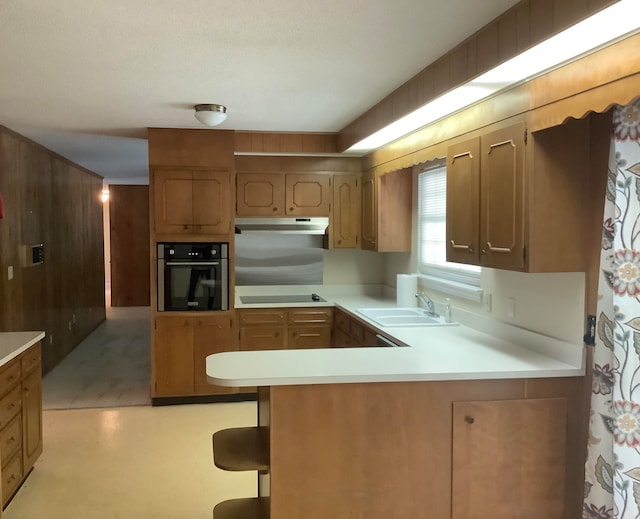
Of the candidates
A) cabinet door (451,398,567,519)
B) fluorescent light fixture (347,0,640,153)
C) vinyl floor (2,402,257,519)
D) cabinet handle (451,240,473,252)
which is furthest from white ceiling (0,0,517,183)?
vinyl floor (2,402,257,519)

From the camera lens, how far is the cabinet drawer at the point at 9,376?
2.97m

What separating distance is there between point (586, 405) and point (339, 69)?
209cm

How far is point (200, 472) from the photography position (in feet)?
12.0

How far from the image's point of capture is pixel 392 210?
4.86m

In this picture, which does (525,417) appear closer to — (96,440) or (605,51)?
(605,51)

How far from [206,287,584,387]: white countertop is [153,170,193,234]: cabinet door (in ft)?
7.51

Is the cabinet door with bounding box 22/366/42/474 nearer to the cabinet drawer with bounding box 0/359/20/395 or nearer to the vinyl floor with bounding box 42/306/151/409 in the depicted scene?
the cabinet drawer with bounding box 0/359/20/395

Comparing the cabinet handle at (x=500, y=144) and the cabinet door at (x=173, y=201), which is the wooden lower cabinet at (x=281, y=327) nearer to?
the cabinet door at (x=173, y=201)

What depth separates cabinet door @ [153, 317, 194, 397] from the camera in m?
4.84

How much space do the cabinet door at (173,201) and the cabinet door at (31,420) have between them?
166 cm

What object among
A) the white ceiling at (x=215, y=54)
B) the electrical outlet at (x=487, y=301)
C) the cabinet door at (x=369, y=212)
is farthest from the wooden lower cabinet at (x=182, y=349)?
the electrical outlet at (x=487, y=301)

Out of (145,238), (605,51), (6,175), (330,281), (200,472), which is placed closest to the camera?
(605,51)

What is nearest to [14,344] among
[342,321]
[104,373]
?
[342,321]

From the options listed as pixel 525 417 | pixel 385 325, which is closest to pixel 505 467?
pixel 525 417
